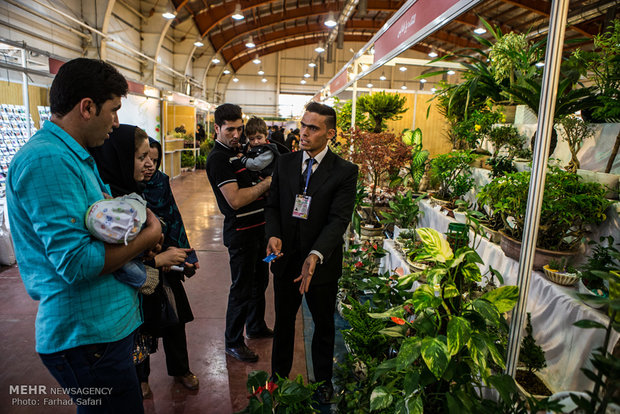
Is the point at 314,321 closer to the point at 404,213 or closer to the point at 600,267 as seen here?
the point at 600,267

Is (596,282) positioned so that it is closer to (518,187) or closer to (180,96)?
(518,187)

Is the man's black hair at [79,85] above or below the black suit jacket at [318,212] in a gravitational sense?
above

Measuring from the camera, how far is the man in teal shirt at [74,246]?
3.22ft

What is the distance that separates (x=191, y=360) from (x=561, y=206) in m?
2.39

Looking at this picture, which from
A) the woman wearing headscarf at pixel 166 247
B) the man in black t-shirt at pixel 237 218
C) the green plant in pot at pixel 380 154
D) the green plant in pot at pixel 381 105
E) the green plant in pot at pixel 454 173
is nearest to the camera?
the woman wearing headscarf at pixel 166 247

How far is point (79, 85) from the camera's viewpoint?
1045 millimetres

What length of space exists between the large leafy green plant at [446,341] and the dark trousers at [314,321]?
49cm

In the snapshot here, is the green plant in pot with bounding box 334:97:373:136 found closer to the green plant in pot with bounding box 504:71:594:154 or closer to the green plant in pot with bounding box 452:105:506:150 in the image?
the green plant in pot with bounding box 452:105:506:150

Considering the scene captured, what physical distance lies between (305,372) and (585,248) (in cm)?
176

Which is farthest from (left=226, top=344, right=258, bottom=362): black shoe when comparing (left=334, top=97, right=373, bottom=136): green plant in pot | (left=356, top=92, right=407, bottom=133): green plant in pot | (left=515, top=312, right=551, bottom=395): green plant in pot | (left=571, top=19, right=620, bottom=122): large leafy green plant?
(left=356, top=92, right=407, bottom=133): green plant in pot

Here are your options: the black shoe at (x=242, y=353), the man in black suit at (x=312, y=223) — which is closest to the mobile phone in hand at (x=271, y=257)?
the man in black suit at (x=312, y=223)

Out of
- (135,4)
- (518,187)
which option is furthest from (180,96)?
(518,187)

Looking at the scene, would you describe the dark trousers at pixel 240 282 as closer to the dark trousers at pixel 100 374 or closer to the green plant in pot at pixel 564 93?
the dark trousers at pixel 100 374

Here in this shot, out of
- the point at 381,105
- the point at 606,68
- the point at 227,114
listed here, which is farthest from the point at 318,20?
the point at 606,68
